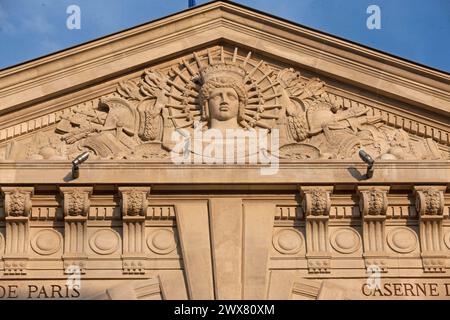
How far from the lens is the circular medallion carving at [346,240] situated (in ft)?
75.7

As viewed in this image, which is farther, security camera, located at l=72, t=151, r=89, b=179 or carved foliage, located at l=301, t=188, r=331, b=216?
carved foliage, located at l=301, t=188, r=331, b=216

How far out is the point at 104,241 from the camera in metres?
23.1

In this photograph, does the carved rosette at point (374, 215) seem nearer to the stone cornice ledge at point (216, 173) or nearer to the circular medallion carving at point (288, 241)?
the stone cornice ledge at point (216, 173)

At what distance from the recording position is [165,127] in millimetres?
24234

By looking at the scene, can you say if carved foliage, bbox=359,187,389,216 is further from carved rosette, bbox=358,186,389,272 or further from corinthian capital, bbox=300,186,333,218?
corinthian capital, bbox=300,186,333,218

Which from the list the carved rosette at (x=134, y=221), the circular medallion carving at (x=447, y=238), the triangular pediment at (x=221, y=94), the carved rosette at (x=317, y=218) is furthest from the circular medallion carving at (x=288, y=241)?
the circular medallion carving at (x=447, y=238)

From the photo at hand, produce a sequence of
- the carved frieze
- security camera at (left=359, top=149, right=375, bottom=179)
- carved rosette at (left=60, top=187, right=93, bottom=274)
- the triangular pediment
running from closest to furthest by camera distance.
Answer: carved rosette at (left=60, top=187, right=93, bottom=274) → security camera at (left=359, top=149, right=375, bottom=179) → the carved frieze → the triangular pediment

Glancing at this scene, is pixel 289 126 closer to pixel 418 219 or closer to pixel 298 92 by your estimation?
pixel 298 92

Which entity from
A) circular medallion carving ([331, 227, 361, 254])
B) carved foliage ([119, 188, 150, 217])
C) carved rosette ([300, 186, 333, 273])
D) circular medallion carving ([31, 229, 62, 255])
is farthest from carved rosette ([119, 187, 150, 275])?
circular medallion carving ([331, 227, 361, 254])

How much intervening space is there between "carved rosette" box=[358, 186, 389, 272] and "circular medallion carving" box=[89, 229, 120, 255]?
4041 mm

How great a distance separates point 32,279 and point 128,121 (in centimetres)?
337

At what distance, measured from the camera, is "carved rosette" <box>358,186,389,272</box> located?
2309 cm

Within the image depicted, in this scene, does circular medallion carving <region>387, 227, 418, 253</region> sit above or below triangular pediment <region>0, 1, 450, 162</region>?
below
